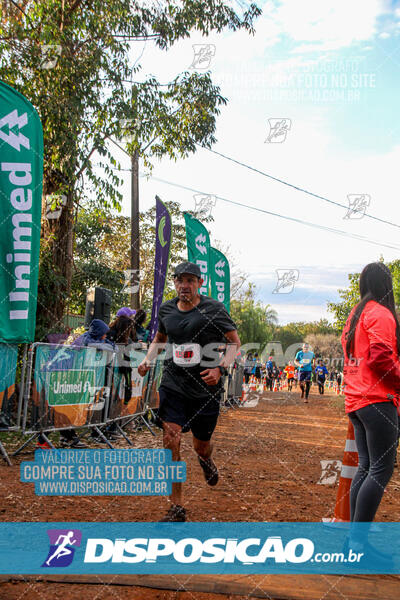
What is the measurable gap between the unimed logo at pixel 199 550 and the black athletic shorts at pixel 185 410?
3.43 feet

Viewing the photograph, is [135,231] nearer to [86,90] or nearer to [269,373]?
[86,90]

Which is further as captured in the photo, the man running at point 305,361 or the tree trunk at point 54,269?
the man running at point 305,361

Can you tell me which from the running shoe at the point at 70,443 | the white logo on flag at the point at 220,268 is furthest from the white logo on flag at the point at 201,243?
the running shoe at the point at 70,443

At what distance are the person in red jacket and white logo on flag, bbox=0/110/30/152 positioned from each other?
451 cm

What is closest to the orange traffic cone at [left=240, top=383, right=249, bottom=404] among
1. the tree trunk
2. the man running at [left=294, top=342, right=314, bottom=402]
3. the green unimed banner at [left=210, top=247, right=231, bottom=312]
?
the man running at [left=294, top=342, right=314, bottom=402]

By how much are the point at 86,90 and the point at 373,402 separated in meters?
10.8

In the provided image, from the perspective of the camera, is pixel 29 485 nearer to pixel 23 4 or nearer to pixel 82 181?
pixel 82 181

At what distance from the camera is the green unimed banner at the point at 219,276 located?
54.2 ft

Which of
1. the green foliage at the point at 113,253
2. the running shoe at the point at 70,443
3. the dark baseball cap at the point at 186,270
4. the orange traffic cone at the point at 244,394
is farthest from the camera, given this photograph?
the green foliage at the point at 113,253

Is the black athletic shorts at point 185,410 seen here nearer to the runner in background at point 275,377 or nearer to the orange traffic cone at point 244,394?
the orange traffic cone at point 244,394

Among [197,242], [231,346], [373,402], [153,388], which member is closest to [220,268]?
[197,242]

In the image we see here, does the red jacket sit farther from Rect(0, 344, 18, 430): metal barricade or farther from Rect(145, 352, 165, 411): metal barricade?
Rect(145, 352, 165, 411): metal barricade

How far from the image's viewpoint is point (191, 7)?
569 inches

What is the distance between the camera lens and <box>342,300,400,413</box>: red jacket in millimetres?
3268
